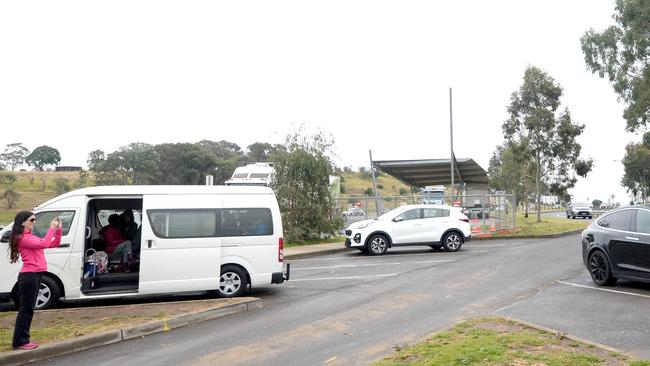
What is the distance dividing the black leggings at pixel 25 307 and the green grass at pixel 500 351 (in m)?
4.30

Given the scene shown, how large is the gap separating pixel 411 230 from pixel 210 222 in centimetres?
1012

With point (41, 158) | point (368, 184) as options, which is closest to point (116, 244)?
point (41, 158)

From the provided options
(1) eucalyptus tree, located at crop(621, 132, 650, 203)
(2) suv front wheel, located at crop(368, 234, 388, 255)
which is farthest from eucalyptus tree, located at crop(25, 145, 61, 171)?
(1) eucalyptus tree, located at crop(621, 132, 650, 203)

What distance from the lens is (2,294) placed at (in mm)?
9734

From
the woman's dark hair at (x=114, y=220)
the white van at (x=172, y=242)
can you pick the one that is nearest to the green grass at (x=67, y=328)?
the white van at (x=172, y=242)

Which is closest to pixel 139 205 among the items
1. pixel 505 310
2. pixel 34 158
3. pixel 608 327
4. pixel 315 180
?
→ pixel 505 310

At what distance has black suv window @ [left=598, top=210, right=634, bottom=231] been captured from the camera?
10.9 m

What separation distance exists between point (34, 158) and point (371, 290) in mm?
45912

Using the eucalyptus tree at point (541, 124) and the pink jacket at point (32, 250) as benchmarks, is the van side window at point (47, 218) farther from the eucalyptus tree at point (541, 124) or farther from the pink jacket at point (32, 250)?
the eucalyptus tree at point (541, 124)

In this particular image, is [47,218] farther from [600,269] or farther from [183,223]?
[600,269]

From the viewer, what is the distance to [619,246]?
10875 millimetres

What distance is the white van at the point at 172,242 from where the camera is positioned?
10039mm

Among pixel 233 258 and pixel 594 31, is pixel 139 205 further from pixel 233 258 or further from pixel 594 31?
pixel 594 31

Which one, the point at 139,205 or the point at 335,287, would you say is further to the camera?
the point at 335,287
